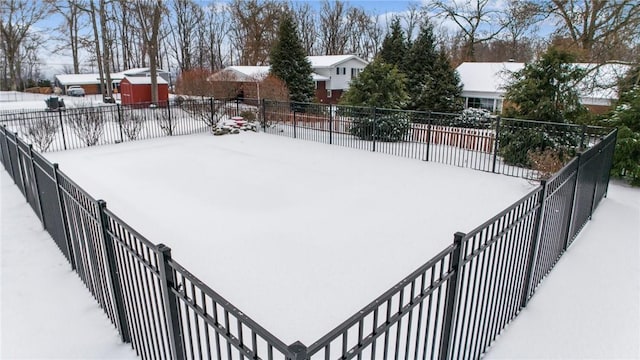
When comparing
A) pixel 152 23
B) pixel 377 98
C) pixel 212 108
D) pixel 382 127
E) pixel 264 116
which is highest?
pixel 152 23

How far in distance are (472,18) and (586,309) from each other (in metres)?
30.1

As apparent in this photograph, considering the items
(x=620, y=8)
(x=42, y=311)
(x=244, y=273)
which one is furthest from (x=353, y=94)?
(x=42, y=311)

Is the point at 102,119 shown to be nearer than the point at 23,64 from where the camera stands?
Yes

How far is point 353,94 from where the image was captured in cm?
1301

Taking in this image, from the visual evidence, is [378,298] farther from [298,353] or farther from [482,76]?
[482,76]

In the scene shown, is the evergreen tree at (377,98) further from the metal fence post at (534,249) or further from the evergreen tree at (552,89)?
the metal fence post at (534,249)

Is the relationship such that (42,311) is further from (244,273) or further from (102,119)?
(102,119)

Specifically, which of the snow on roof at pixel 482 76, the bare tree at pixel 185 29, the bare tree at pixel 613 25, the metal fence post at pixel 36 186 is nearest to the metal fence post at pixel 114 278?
the metal fence post at pixel 36 186

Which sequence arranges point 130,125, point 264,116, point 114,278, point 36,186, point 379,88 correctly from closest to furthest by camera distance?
point 114,278 < point 36,186 < point 379,88 < point 130,125 < point 264,116

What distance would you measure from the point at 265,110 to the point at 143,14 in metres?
13.3

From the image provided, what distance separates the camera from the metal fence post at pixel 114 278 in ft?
9.32

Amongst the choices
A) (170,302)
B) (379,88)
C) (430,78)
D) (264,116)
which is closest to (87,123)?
(264,116)

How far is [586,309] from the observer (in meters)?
3.54

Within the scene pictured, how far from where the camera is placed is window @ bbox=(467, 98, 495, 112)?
21.0 metres
